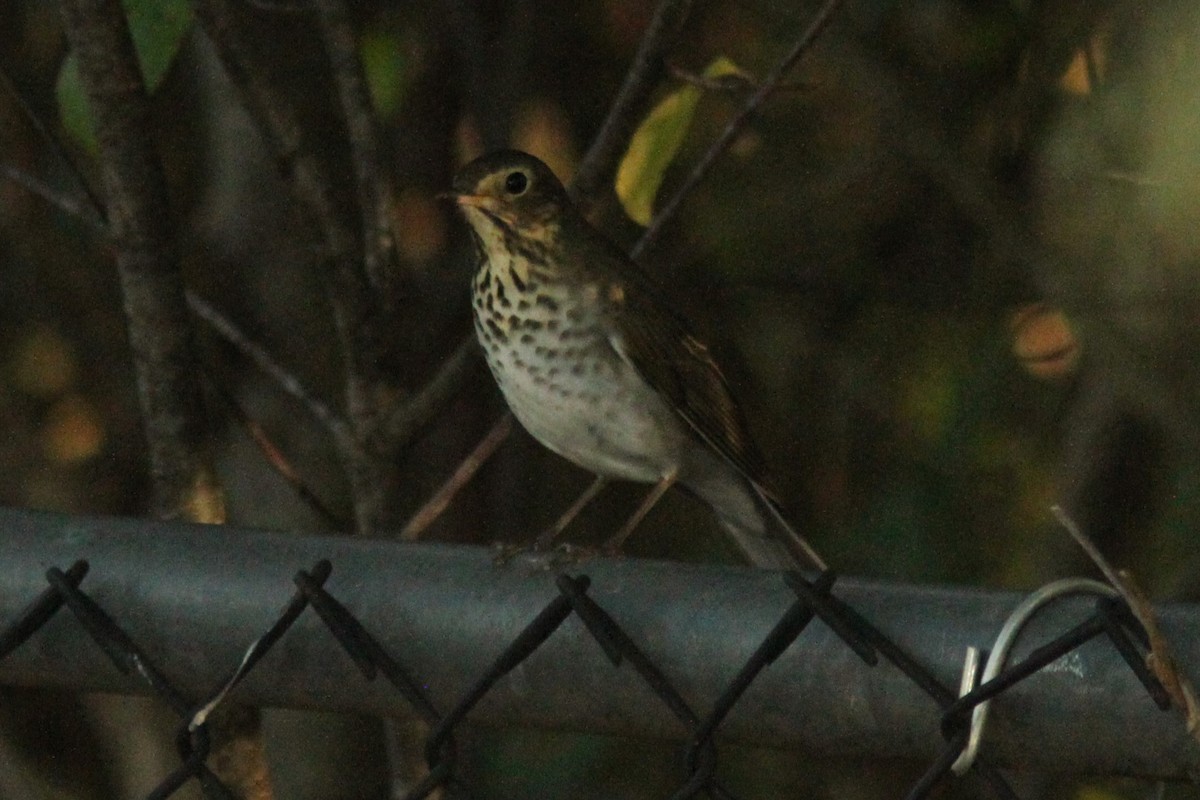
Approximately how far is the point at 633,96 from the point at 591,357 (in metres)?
0.56

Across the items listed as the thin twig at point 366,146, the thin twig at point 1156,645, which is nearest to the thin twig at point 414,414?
the thin twig at point 366,146

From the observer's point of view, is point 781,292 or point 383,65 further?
point 781,292

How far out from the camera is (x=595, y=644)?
1559 millimetres

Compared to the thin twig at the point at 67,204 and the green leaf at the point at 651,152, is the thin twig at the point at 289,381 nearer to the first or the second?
the thin twig at the point at 67,204

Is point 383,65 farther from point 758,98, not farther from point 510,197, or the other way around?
point 758,98

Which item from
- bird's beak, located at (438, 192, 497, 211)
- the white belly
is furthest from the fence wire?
bird's beak, located at (438, 192, 497, 211)

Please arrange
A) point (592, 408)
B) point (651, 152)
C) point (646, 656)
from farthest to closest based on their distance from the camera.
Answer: point (592, 408)
point (651, 152)
point (646, 656)

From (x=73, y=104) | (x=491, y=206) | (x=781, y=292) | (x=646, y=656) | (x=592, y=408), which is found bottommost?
(x=781, y=292)

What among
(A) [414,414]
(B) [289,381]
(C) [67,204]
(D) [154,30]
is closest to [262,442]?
(B) [289,381]

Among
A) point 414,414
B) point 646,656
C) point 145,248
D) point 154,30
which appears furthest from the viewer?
point 414,414

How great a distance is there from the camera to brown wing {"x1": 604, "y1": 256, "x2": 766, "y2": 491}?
3393 millimetres

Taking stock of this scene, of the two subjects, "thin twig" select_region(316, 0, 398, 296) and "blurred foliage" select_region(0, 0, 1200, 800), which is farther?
"blurred foliage" select_region(0, 0, 1200, 800)

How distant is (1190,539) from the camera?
391 centimetres

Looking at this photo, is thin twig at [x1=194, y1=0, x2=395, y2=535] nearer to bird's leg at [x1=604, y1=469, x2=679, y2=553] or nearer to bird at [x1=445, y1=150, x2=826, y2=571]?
bird at [x1=445, y1=150, x2=826, y2=571]
